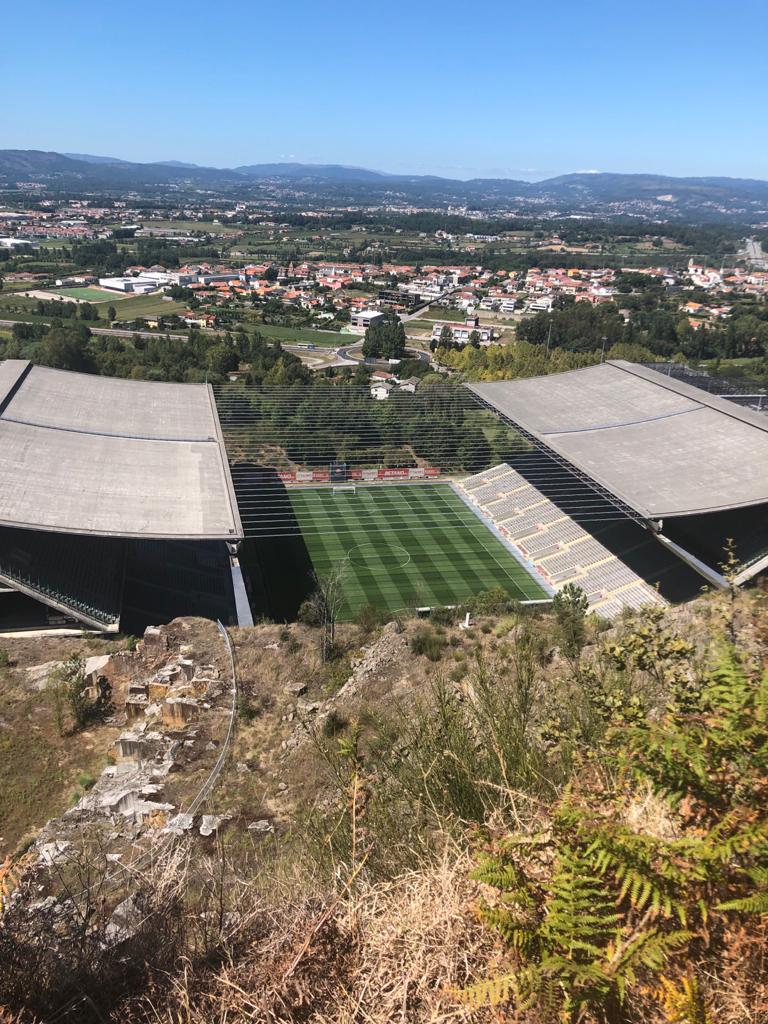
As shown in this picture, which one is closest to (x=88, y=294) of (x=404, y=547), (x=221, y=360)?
(x=221, y=360)

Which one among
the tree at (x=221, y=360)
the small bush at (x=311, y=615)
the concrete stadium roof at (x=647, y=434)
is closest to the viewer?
the small bush at (x=311, y=615)

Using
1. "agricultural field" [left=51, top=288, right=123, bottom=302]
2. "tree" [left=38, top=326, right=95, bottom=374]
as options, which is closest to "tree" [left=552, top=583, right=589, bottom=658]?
"tree" [left=38, top=326, right=95, bottom=374]

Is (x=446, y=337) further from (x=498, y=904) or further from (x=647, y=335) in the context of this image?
(x=498, y=904)

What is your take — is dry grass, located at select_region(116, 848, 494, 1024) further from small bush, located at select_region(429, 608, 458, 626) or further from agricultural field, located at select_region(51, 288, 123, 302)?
agricultural field, located at select_region(51, 288, 123, 302)

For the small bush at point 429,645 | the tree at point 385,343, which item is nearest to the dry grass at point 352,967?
the small bush at point 429,645

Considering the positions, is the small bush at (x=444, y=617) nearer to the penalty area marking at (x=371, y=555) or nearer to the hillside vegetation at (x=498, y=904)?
the penalty area marking at (x=371, y=555)
